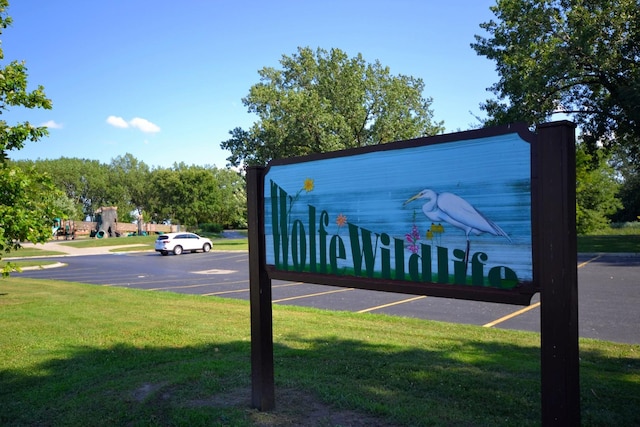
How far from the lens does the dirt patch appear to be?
3.81 m

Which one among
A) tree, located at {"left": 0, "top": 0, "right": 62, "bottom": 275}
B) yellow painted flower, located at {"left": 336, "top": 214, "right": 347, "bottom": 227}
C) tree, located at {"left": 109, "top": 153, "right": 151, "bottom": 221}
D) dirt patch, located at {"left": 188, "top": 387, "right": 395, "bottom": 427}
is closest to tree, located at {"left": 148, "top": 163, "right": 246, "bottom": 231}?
tree, located at {"left": 109, "top": 153, "right": 151, "bottom": 221}

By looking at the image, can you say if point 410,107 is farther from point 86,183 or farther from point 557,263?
point 86,183

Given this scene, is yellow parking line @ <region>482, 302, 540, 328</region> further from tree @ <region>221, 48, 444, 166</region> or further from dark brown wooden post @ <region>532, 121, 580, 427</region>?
tree @ <region>221, 48, 444, 166</region>

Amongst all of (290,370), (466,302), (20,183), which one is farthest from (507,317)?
Result: (20,183)

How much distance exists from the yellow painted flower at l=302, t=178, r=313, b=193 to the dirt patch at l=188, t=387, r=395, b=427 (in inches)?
67.2

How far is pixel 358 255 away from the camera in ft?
12.0

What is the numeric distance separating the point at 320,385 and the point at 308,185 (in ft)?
6.02

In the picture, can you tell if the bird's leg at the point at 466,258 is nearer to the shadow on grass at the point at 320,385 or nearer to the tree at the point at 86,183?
the shadow on grass at the point at 320,385

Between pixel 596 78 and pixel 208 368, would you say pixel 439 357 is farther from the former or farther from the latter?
pixel 596 78

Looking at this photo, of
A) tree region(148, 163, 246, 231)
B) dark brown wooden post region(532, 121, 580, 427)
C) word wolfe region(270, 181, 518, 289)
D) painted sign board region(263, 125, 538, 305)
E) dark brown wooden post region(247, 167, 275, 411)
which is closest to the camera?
dark brown wooden post region(532, 121, 580, 427)

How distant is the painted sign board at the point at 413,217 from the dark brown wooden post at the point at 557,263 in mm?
65

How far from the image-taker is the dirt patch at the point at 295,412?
3809 mm

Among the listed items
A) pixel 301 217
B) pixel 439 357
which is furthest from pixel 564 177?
pixel 439 357

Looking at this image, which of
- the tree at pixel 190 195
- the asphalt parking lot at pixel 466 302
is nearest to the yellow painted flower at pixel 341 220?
the asphalt parking lot at pixel 466 302
